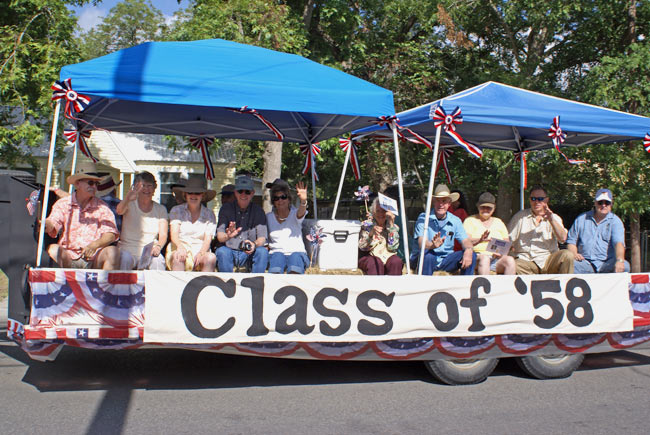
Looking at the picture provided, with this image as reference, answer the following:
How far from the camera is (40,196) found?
4.78 metres

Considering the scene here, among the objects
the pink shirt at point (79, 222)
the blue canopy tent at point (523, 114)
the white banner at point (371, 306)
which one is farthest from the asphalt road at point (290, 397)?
the blue canopy tent at point (523, 114)

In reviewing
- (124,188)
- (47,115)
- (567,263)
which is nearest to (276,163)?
(47,115)

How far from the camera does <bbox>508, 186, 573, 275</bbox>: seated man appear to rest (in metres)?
6.40

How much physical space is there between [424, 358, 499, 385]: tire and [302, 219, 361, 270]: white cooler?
1.46 meters

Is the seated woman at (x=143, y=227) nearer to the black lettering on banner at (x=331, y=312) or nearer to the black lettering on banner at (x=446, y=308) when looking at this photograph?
the black lettering on banner at (x=331, y=312)

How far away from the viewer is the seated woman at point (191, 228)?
580cm

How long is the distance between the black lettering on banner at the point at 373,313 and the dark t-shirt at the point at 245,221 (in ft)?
5.63

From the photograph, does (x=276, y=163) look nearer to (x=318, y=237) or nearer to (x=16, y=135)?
(x=16, y=135)

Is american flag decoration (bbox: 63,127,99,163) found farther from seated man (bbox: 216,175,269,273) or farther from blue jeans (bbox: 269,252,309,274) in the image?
blue jeans (bbox: 269,252,309,274)

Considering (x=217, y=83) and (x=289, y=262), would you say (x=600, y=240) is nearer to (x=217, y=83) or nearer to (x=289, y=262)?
(x=289, y=262)

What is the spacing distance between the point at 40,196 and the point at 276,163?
910 cm

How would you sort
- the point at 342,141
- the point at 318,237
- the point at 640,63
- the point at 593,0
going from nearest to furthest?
the point at 318,237, the point at 342,141, the point at 640,63, the point at 593,0

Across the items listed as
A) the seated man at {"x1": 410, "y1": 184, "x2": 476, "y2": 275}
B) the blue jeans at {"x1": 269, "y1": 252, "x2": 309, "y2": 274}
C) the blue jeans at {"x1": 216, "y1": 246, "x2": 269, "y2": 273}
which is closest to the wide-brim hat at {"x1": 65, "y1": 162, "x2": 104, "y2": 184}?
the blue jeans at {"x1": 216, "y1": 246, "x2": 269, "y2": 273}

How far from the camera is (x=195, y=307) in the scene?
14.9 ft
